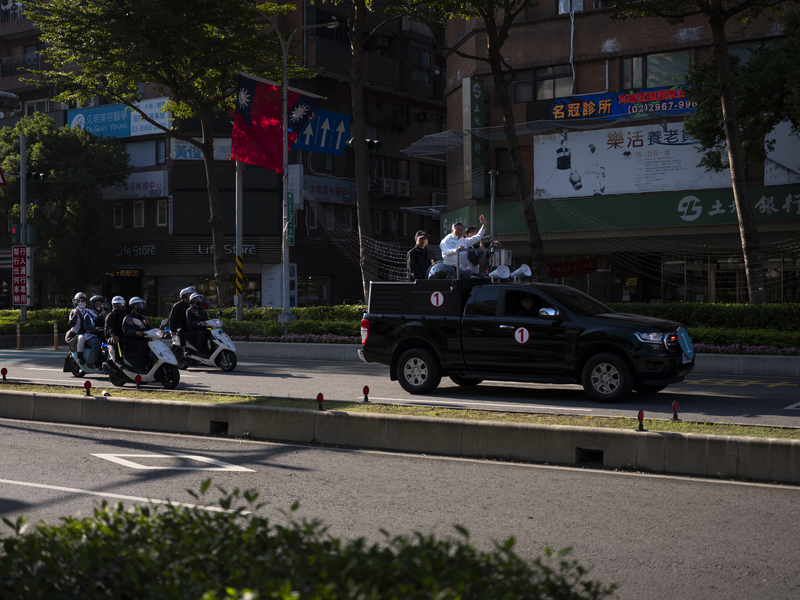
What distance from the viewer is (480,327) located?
44.3 feet

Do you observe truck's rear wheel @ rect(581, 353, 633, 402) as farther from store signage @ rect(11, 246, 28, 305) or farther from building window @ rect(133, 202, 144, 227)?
building window @ rect(133, 202, 144, 227)

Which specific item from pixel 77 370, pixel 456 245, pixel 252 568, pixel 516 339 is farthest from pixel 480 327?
pixel 252 568

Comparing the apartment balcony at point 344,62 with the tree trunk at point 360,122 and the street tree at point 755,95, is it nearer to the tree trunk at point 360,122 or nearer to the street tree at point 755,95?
the tree trunk at point 360,122

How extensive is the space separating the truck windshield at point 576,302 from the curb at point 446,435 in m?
4.51

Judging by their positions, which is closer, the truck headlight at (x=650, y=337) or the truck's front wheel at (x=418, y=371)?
the truck headlight at (x=650, y=337)

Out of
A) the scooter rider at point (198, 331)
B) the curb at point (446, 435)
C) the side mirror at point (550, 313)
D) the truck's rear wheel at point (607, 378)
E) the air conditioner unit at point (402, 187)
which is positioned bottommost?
the curb at point (446, 435)

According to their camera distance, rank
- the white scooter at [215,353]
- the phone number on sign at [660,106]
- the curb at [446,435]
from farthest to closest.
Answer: the phone number on sign at [660,106]
the white scooter at [215,353]
the curb at [446,435]

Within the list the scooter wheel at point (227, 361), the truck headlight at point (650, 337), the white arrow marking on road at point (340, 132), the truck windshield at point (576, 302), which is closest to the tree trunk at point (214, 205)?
the white arrow marking on road at point (340, 132)

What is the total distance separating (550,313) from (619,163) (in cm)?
1995

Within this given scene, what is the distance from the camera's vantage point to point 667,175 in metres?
30.3

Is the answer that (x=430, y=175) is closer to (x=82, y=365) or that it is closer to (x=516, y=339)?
(x=82, y=365)

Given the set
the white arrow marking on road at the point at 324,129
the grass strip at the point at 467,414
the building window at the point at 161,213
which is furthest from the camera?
the building window at the point at 161,213

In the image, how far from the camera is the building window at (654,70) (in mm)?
30500

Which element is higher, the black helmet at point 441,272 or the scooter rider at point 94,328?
the black helmet at point 441,272
